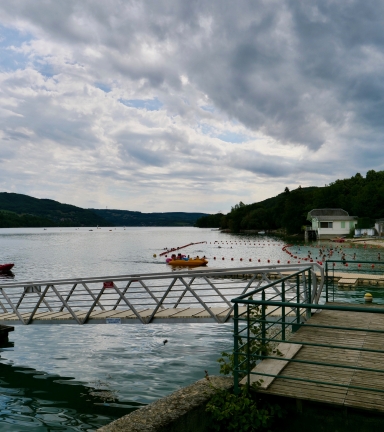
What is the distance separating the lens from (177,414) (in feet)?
17.6

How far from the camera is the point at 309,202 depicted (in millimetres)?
123188

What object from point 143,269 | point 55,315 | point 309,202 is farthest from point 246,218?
point 55,315

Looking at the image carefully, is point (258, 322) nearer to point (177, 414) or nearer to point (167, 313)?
point (177, 414)

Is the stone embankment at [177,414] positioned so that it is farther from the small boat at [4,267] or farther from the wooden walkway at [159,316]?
the small boat at [4,267]

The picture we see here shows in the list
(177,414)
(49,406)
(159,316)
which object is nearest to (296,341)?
(177,414)

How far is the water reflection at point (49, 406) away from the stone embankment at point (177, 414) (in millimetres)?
3166

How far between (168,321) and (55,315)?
3.95 meters

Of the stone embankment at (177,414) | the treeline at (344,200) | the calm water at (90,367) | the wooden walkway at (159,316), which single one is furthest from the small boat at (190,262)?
the treeline at (344,200)

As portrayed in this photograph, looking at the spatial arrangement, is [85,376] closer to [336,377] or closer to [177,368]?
[177,368]

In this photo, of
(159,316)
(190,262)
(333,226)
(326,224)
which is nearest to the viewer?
(159,316)

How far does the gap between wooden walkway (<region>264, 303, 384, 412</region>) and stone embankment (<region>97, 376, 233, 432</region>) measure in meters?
0.89

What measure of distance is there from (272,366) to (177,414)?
1924 mm

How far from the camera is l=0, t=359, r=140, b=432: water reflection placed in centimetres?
834

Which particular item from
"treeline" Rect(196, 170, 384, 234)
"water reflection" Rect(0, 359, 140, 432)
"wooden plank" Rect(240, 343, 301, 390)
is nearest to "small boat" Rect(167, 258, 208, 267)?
"water reflection" Rect(0, 359, 140, 432)
